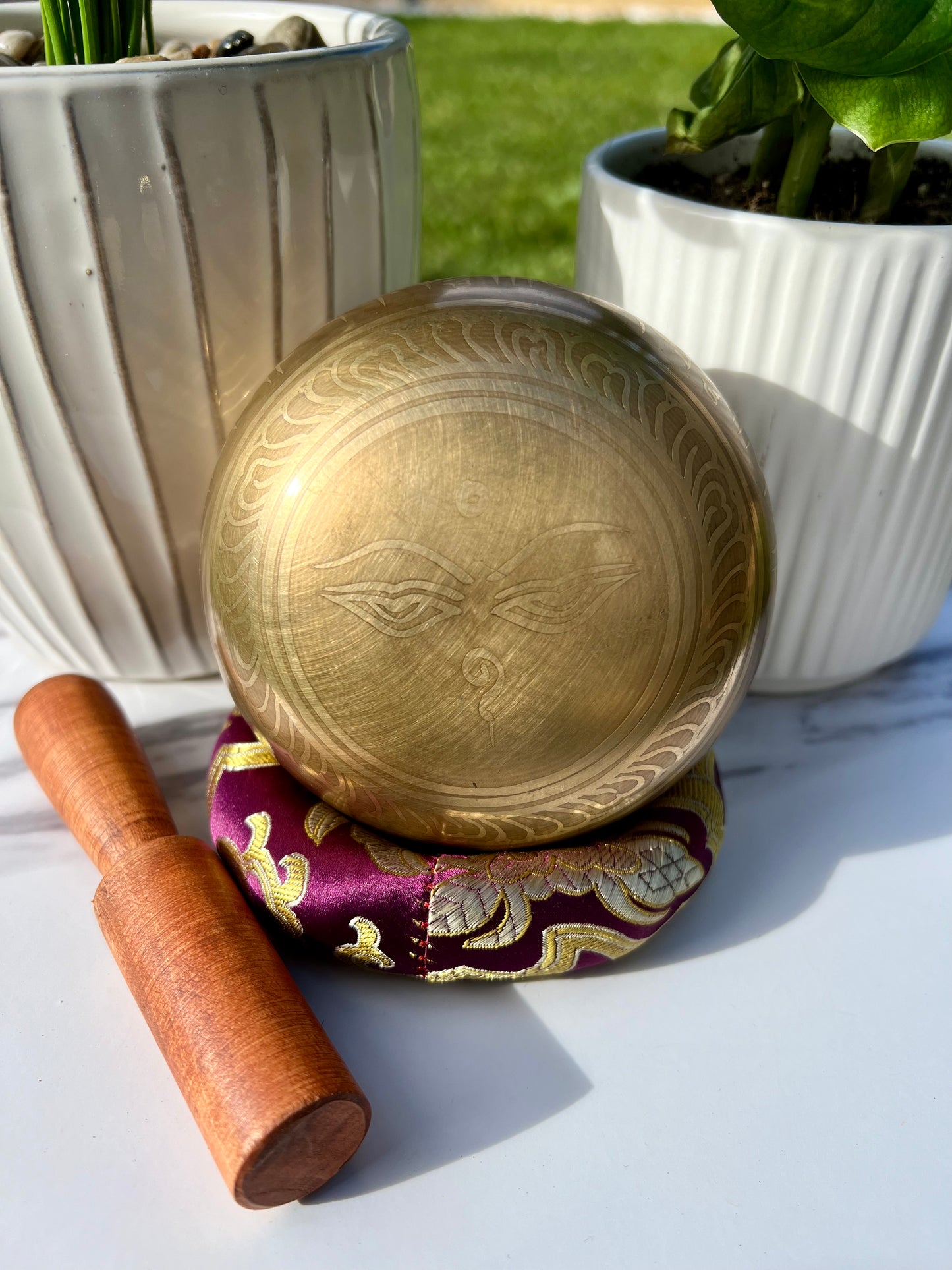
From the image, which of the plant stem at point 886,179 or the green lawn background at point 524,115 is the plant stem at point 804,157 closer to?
the plant stem at point 886,179

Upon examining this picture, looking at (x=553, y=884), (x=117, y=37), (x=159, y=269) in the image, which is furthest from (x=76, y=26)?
(x=553, y=884)

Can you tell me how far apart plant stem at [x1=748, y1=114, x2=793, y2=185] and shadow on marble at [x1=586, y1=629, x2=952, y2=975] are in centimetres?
28

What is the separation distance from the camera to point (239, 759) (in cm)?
50

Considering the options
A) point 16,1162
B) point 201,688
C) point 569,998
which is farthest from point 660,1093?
point 201,688

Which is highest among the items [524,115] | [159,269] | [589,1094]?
[159,269]

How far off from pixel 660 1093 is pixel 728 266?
1.15 feet

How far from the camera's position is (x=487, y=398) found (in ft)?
1.28

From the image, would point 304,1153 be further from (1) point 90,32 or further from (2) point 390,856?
(1) point 90,32

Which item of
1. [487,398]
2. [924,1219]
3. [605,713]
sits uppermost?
[487,398]

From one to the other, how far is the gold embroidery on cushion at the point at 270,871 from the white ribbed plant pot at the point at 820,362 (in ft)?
0.85

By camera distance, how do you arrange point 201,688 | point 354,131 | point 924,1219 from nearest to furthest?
point 924,1219 → point 354,131 → point 201,688

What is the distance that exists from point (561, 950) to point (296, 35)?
46 centimetres

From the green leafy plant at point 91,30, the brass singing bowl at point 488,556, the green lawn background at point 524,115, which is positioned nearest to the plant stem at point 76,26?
the green leafy plant at point 91,30

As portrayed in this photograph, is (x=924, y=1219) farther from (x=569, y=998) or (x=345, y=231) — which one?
(x=345, y=231)
